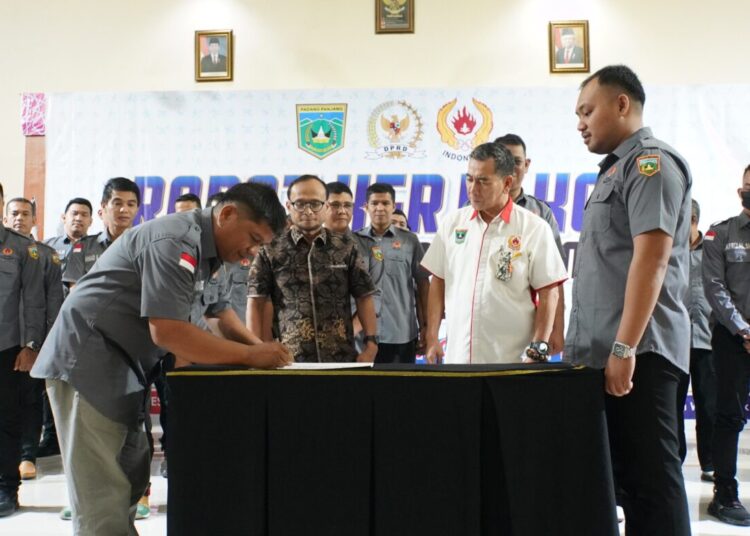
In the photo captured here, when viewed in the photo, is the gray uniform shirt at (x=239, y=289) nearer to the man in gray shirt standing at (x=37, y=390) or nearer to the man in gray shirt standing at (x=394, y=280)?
the man in gray shirt standing at (x=394, y=280)

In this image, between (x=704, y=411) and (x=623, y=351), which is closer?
(x=623, y=351)

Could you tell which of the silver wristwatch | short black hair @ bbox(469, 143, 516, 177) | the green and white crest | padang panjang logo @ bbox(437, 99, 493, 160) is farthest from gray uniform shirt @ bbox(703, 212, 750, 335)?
the green and white crest

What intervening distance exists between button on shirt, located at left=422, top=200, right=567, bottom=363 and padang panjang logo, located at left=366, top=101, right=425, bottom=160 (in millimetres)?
2778

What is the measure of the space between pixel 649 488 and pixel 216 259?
1290 mm

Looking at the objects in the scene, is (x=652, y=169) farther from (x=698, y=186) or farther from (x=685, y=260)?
(x=698, y=186)

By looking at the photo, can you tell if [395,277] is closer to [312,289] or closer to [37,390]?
[312,289]

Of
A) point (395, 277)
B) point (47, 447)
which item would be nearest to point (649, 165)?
point (395, 277)

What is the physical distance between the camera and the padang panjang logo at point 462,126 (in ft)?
17.3

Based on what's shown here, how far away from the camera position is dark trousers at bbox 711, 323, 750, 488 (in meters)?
3.08

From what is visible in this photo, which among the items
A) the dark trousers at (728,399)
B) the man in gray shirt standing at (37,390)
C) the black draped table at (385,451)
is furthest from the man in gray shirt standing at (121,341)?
the dark trousers at (728,399)

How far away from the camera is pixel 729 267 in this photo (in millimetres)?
3422

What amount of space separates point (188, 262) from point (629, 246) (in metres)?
1.17

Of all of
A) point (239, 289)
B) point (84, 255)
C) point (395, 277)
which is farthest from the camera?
point (239, 289)

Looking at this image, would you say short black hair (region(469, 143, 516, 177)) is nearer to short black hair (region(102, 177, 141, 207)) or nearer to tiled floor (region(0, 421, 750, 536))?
tiled floor (region(0, 421, 750, 536))
